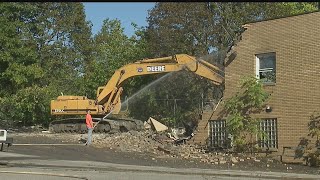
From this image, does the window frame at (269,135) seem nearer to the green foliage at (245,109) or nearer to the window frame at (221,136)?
the green foliage at (245,109)

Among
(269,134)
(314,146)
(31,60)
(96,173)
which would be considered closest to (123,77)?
(269,134)

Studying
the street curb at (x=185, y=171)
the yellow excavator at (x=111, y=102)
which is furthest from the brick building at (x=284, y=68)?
the street curb at (x=185, y=171)

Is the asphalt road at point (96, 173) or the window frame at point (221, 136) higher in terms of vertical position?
the window frame at point (221, 136)

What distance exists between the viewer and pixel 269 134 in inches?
861

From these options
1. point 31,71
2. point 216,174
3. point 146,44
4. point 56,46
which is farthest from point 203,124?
point 56,46

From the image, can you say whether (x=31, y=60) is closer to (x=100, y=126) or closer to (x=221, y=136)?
(x=100, y=126)

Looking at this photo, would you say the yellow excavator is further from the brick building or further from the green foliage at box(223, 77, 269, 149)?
the green foliage at box(223, 77, 269, 149)

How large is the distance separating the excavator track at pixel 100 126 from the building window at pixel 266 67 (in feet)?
32.8

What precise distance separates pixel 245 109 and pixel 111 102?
33.4ft

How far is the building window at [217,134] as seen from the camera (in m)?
23.5

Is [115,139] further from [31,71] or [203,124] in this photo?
[31,71]

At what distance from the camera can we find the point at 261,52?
22.4 metres

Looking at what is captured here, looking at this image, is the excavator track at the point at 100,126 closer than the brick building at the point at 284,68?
No

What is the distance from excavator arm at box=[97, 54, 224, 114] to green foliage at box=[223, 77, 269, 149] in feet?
9.87
